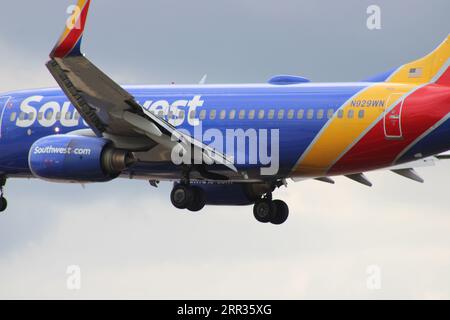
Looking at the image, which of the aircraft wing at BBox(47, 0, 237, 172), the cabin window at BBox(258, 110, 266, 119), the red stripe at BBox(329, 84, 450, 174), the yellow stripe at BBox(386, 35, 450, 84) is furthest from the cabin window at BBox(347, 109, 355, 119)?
the aircraft wing at BBox(47, 0, 237, 172)

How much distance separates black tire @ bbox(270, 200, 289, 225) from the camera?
4725cm

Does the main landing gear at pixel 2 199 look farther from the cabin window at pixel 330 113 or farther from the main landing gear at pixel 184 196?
the cabin window at pixel 330 113

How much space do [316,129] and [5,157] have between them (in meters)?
11.4

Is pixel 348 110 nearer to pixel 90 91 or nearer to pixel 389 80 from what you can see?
pixel 389 80

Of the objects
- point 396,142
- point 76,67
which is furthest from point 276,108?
point 76,67

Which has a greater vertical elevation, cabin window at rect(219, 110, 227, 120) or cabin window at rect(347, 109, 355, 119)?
cabin window at rect(219, 110, 227, 120)

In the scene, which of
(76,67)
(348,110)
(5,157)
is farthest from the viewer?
(5,157)

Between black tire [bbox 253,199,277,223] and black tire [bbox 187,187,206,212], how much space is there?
2.08 m

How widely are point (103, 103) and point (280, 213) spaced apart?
28.2ft

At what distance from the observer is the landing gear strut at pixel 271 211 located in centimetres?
4722

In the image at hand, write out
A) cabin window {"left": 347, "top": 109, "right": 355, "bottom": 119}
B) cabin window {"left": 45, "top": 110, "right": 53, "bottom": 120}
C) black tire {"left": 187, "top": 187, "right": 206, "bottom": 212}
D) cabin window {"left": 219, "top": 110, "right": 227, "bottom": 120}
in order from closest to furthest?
cabin window {"left": 347, "top": 109, "right": 355, "bottom": 119} → cabin window {"left": 219, "top": 110, "right": 227, "bottom": 120} → black tire {"left": 187, "top": 187, "right": 206, "bottom": 212} → cabin window {"left": 45, "top": 110, "right": 53, "bottom": 120}

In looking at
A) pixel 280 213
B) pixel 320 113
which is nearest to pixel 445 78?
pixel 320 113

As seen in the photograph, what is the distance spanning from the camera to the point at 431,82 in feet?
138

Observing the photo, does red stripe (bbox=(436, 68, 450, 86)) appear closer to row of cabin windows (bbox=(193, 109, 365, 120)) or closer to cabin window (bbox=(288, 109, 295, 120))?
row of cabin windows (bbox=(193, 109, 365, 120))
